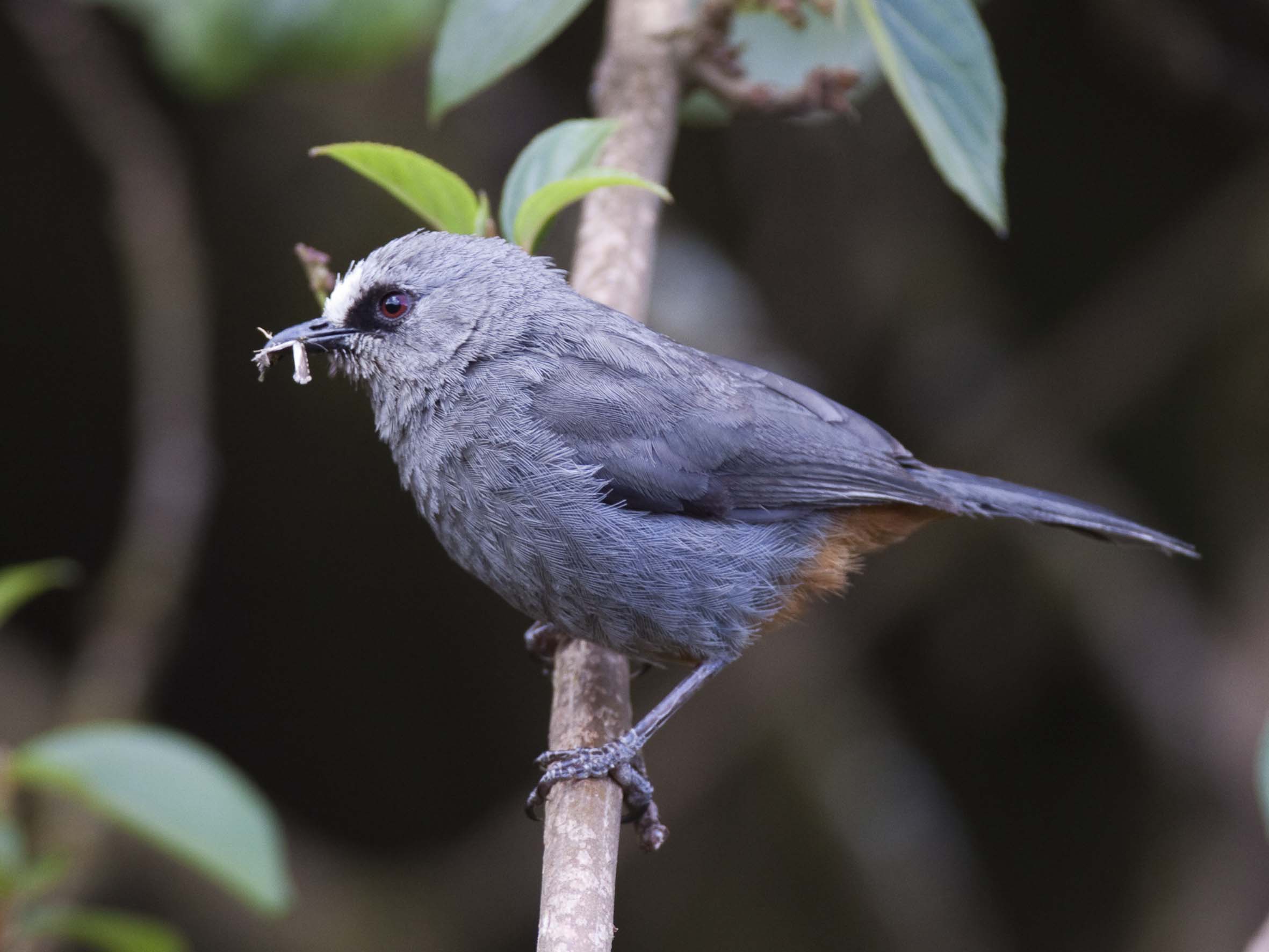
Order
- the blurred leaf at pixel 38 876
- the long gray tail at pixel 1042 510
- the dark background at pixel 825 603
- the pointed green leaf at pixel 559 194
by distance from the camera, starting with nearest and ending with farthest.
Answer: the pointed green leaf at pixel 559 194 → the blurred leaf at pixel 38 876 → the long gray tail at pixel 1042 510 → the dark background at pixel 825 603

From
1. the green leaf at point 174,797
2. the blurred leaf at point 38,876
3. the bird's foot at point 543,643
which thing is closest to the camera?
the green leaf at point 174,797

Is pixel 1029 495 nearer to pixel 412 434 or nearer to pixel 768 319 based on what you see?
pixel 412 434

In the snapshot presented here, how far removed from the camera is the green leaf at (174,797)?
213 centimetres

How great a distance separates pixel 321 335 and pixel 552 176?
0.70 m

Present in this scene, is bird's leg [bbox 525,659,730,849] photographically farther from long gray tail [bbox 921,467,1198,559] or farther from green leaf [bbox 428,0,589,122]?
green leaf [bbox 428,0,589,122]

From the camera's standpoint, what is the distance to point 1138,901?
482cm

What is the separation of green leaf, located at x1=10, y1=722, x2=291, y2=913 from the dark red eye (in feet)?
3.60

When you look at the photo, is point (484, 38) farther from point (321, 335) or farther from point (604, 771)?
point (604, 771)

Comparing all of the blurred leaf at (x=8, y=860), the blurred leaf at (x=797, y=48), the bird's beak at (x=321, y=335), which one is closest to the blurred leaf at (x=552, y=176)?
the bird's beak at (x=321, y=335)

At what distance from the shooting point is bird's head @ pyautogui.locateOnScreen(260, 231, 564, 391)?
9.46 ft

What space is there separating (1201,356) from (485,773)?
3.40 meters

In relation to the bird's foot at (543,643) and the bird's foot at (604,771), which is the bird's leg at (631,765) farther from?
the bird's foot at (543,643)

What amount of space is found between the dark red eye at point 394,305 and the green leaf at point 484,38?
48cm

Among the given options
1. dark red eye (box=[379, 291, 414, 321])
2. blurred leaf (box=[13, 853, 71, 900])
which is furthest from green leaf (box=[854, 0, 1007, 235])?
blurred leaf (box=[13, 853, 71, 900])
